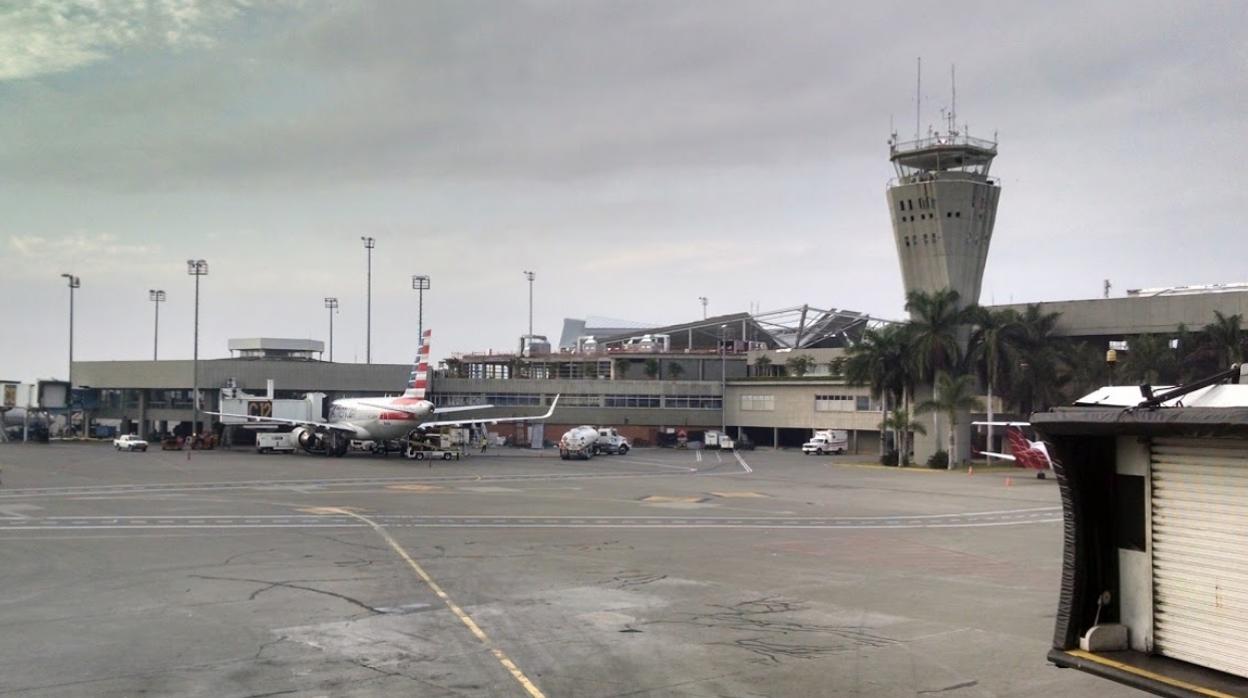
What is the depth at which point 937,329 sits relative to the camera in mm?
73812

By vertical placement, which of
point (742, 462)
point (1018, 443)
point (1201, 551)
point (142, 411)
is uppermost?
point (1201, 551)

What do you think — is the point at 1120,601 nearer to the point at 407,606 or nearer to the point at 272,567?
the point at 407,606

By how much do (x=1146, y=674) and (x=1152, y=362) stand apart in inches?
2749

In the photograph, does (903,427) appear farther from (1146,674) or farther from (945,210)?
(1146,674)

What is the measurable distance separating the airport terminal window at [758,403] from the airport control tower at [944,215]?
95.0ft

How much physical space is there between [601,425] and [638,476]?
49141 mm

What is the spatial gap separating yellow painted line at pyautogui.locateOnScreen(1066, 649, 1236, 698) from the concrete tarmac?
630cm

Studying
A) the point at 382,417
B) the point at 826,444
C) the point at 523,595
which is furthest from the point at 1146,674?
the point at 826,444

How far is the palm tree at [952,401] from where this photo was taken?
70812 millimetres

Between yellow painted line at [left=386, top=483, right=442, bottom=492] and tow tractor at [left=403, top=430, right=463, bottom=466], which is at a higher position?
tow tractor at [left=403, top=430, right=463, bottom=466]

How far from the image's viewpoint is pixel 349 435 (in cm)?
7950

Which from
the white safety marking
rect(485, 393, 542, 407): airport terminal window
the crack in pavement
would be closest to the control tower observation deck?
the white safety marking

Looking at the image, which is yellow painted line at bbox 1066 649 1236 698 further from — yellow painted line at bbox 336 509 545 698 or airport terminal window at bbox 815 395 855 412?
airport terminal window at bbox 815 395 855 412

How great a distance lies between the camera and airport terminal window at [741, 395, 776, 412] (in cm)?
10569
